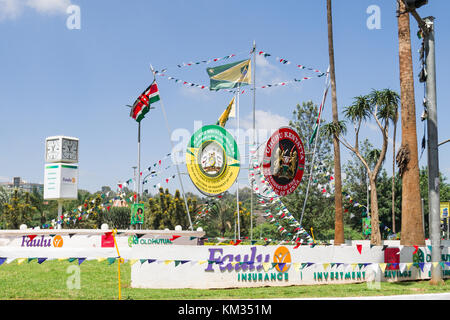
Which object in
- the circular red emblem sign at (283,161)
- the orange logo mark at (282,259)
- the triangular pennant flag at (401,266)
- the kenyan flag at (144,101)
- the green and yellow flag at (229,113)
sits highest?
the kenyan flag at (144,101)

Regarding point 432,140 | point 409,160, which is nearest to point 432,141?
point 432,140

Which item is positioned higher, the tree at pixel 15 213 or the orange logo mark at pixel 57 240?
the tree at pixel 15 213

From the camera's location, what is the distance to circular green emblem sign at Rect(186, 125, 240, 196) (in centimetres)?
2275

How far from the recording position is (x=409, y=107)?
18.8 meters

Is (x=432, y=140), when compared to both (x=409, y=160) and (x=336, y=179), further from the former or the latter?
(x=336, y=179)

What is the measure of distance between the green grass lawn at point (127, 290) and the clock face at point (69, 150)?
2256 cm

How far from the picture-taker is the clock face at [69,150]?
39562 mm

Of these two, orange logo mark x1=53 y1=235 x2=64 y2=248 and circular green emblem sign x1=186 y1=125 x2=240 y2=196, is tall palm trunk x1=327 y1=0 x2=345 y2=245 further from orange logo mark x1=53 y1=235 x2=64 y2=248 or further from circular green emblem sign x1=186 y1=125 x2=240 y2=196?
orange logo mark x1=53 y1=235 x2=64 y2=248

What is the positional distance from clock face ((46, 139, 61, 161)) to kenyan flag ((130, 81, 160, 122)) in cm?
1103

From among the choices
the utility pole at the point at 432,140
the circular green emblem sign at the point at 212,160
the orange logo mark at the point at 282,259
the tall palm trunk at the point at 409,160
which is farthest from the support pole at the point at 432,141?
the circular green emblem sign at the point at 212,160

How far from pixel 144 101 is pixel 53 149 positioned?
14.7 meters

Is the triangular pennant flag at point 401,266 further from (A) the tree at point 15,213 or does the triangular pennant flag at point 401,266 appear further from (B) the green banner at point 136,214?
(A) the tree at point 15,213

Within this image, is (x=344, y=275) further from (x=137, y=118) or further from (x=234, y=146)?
(x=137, y=118)
